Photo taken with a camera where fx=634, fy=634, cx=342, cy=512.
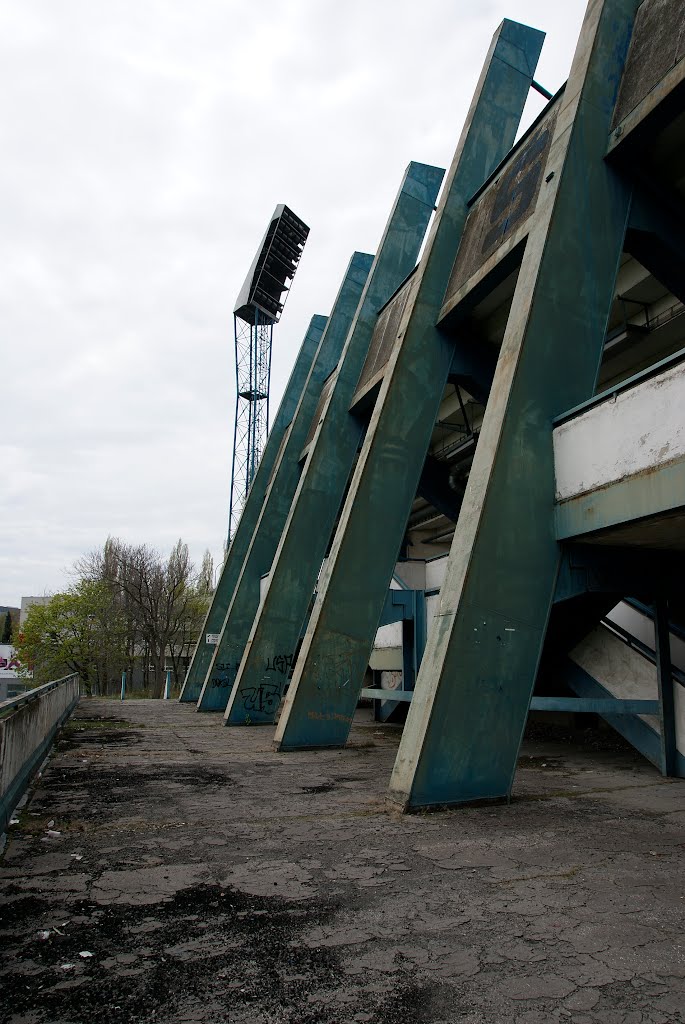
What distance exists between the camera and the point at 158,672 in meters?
38.9

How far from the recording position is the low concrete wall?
18.0ft

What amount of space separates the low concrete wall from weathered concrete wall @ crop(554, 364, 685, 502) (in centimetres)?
580

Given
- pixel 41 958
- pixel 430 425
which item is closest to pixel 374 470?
pixel 430 425

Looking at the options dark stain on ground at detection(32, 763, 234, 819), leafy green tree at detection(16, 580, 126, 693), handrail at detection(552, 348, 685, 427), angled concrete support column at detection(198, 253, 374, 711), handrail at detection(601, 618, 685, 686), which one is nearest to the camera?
handrail at detection(552, 348, 685, 427)

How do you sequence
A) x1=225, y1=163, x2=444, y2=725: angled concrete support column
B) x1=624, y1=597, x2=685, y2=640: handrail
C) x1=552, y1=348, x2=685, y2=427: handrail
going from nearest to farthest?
x1=552, y1=348, x2=685, y2=427: handrail < x1=624, y1=597, x2=685, y2=640: handrail < x1=225, y1=163, x2=444, y2=725: angled concrete support column

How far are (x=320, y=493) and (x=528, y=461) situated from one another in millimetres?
7910

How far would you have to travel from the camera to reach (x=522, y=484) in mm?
6555

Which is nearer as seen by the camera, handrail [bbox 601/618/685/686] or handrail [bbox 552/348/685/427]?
handrail [bbox 552/348/685/427]

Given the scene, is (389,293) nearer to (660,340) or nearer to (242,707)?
(660,340)

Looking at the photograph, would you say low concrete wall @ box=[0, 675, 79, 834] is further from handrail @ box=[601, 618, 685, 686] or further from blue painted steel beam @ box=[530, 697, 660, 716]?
handrail @ box=[601, 618, 685, 686]

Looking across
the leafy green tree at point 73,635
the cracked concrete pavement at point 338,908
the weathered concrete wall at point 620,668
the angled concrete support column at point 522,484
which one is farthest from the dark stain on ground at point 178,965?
the leafy green tree at point 73,635

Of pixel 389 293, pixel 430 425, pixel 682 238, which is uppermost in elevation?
pixel 389 293

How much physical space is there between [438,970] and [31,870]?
9.71ft

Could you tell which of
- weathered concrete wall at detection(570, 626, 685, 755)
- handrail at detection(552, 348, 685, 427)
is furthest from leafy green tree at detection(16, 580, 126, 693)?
handrail at detection(552, 348, 685, 427)
